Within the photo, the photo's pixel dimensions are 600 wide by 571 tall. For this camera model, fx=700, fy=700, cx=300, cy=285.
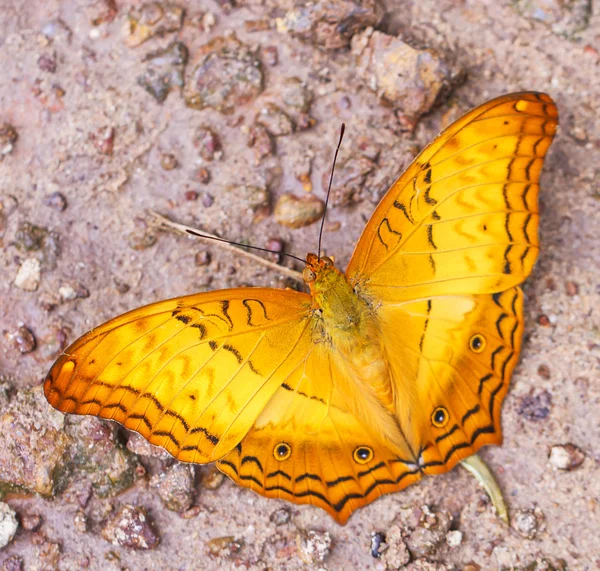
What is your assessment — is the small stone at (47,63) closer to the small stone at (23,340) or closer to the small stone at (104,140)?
the small stone at (104,140)

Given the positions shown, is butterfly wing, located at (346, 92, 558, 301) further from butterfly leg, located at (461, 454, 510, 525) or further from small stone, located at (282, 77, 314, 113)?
small stone, located at (282, 77, 314, 113)

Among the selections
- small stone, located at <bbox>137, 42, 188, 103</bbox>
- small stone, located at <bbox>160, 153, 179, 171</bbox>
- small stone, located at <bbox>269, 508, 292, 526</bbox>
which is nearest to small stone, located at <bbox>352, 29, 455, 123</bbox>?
small stone, located at <bbox>137, 42, 188, 103</bbox>

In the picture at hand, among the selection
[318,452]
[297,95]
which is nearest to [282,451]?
[318,452]

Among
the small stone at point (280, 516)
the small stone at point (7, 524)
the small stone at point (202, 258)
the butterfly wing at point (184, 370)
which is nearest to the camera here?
the butterfly wing at point (184, 370)

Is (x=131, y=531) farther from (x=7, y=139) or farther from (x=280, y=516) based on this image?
(x=7, y=139)

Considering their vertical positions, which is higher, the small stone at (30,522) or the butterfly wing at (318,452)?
the butterfly wing at (318,452)

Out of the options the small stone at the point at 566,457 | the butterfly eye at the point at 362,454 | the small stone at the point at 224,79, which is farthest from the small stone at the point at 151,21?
the small stone at the point at 566,457
